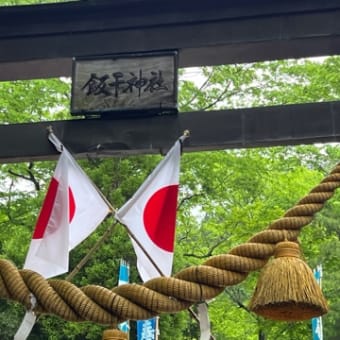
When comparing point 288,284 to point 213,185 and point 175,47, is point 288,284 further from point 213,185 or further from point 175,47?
point 213,185

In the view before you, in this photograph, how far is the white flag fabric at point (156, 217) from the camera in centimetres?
405

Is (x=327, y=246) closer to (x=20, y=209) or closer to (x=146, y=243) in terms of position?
(x=20, y=209)

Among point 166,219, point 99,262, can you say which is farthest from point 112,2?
point 99,262

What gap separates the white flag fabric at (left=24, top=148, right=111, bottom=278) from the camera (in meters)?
3.53

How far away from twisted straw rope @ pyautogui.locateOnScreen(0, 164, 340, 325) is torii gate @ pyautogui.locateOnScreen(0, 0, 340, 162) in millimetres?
2483

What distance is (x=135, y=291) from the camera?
1723mm

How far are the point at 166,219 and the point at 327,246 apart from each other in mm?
7192

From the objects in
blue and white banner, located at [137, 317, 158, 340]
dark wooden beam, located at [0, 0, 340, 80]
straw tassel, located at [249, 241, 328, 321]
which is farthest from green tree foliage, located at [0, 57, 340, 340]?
straw tassel, located at [249, 241, 328, 321]

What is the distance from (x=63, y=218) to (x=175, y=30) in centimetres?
175

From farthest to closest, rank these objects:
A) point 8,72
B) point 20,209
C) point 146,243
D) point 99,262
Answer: point 20,209, point 99,262, point 8,72, point 146,243

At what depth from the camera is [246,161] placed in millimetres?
11445

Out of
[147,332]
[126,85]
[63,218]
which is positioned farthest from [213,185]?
[63,218]

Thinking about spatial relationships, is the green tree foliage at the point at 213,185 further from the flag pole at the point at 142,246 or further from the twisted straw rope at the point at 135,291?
the twisted straw rope at the point at 135,291

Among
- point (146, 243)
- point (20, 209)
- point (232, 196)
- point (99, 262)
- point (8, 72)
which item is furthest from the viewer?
point (232, 196)
